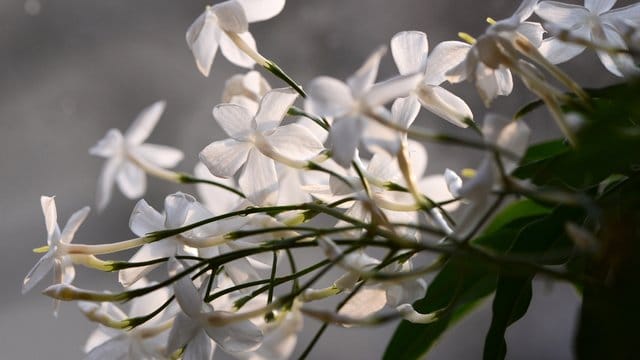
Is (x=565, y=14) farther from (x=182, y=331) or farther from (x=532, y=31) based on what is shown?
(x=182, y=331)

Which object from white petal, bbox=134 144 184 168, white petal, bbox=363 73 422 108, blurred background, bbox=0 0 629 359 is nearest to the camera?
white petal, bbox=363 73 422 108

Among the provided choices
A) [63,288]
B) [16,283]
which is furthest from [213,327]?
[16,283]

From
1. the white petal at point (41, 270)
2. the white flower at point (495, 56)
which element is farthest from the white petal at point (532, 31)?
the white petal at point (41, 270)

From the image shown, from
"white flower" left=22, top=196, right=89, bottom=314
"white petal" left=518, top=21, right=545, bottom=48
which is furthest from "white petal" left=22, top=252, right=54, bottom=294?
"white petal" left=518, top=21, right=545, bottom=48

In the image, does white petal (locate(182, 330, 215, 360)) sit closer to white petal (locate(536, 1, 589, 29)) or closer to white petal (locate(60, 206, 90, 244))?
white petal (locate(60, 206, 90, 244))

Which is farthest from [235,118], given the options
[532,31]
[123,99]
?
[123,99]

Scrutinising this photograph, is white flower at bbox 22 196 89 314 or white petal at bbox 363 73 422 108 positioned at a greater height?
white petal at bbox 363 73 422 108

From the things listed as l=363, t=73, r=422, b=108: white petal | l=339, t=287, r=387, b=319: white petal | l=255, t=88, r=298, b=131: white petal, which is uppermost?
l=363, t=73, r=422, b=108: white petal

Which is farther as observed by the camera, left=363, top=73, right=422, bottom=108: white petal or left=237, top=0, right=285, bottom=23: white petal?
left=237, top=0, right=285, bottom=23: white petal
